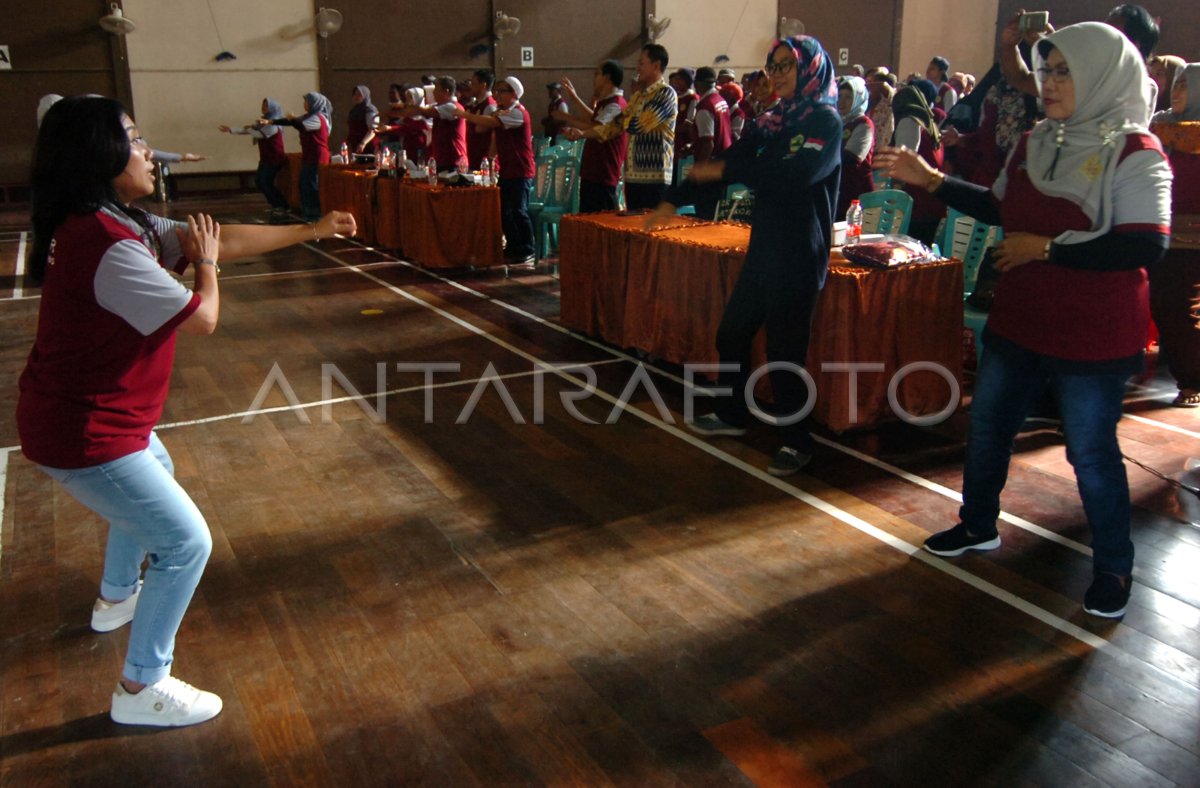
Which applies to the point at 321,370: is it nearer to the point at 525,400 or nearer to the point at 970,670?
the point at 525,400

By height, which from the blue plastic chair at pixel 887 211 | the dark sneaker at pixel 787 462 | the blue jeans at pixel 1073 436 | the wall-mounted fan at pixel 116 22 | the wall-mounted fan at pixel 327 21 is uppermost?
the wall-mounted fan at pixel 327 21

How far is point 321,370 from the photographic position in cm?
509

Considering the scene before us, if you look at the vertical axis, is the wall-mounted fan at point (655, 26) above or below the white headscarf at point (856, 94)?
above

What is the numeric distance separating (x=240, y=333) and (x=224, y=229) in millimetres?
3791

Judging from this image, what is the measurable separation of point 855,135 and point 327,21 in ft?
33.1

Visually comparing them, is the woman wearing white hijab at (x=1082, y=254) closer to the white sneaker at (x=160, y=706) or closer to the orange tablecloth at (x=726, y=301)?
the orange tablecloth at (x=726, y=301)

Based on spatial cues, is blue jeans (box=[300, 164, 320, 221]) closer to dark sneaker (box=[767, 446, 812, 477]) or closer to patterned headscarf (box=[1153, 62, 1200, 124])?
dark sneaker (box=[767, 446, 812, 477])

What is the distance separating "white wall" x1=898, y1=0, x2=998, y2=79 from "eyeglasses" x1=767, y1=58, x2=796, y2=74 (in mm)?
14783

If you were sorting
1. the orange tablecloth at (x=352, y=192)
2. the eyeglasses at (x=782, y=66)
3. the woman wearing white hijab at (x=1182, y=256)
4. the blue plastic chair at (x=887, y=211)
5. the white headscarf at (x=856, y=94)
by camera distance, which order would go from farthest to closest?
the orange tablecloth at (x=352, y=192)
the white headscarf at (x=856, y=94)
the blue plastic chair at (x=887, y=211)
the woman wearing white hijab at (x=1182, y=256)
the eyeglasses at (x=782, y=66)

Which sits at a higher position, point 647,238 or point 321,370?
point 647,238

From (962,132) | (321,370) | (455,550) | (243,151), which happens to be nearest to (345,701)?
(455,550)

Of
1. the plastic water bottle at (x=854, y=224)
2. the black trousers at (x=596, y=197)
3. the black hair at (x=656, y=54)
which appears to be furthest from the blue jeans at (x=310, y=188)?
the plastic water bottle at (x=854, y=224)

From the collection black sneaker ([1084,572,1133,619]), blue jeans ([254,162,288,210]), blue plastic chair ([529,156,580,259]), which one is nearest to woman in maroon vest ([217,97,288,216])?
blue jeans ([254,162,288,210])

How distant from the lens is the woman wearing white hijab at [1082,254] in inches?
91.1
